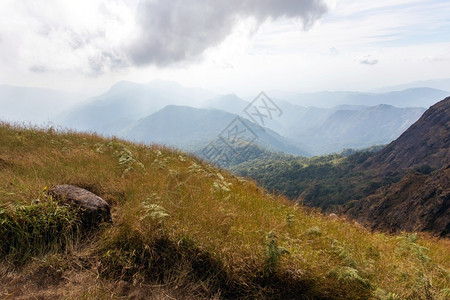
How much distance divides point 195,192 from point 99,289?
287cm

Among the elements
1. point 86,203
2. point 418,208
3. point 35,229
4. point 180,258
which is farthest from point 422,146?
point 35,229

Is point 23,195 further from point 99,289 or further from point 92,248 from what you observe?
point 99,289

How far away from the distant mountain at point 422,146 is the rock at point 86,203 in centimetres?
15971

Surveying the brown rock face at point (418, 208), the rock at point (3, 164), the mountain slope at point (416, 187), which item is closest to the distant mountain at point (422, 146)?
the mountain slope at point (416, 187)

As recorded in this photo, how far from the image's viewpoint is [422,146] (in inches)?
5659

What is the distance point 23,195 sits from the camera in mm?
4305

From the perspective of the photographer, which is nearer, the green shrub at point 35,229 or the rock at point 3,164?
the green shrub at point 35,229

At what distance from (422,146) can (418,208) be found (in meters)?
133

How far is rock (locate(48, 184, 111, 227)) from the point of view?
4.27 m

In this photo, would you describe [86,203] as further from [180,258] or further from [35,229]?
[180,258]

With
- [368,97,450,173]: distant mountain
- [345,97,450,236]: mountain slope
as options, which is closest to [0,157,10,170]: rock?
[345,97,450,236]: mountain slope

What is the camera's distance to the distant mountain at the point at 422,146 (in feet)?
431

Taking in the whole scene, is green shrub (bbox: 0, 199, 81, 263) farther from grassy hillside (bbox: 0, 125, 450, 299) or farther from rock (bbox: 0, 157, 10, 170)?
rock (bbox: 0, 157, 10, 170)

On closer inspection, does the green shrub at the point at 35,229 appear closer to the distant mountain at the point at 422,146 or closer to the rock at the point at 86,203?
the rock at the point at 86,203
